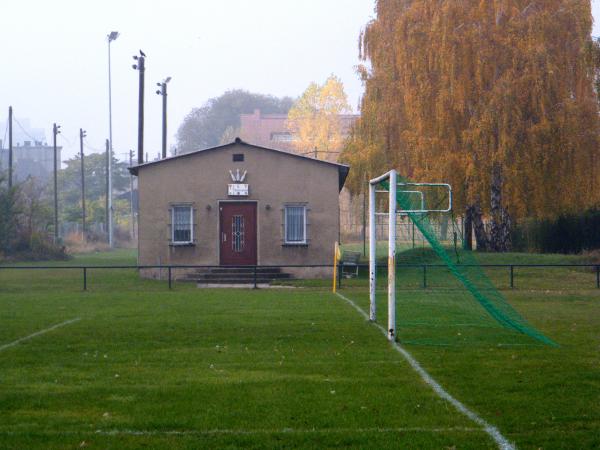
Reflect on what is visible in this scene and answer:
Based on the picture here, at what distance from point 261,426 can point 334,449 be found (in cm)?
106

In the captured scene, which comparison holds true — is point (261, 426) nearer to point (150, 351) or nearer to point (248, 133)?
point (150, 351)

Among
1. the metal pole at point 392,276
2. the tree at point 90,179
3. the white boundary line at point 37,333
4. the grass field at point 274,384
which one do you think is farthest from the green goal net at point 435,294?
the tree at point 90,179

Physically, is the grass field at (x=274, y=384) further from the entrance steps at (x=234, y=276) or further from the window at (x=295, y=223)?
the window at (x=295, y=223)

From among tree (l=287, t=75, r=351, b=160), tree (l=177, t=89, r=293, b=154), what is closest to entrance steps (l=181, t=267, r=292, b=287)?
tree (l=287, t=75, r=351, b=160)

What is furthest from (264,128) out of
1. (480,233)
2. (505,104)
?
(505,104)

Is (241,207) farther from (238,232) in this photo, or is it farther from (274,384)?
(274,384)

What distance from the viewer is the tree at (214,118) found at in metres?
138

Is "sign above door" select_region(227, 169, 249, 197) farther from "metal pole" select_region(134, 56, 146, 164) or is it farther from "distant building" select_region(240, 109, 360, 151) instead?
"distant building" select_region(240, 109, 360, 151)

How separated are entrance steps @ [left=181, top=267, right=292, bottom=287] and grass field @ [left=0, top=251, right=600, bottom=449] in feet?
39.1

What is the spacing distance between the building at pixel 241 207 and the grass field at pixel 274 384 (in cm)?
1323

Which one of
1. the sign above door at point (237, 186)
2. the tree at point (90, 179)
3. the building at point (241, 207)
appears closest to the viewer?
the sign above door at point (237, 186)

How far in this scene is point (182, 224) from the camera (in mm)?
33062

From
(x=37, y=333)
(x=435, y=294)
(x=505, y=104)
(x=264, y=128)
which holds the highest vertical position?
(x=264, y=128)

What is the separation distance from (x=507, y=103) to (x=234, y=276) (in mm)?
11757
